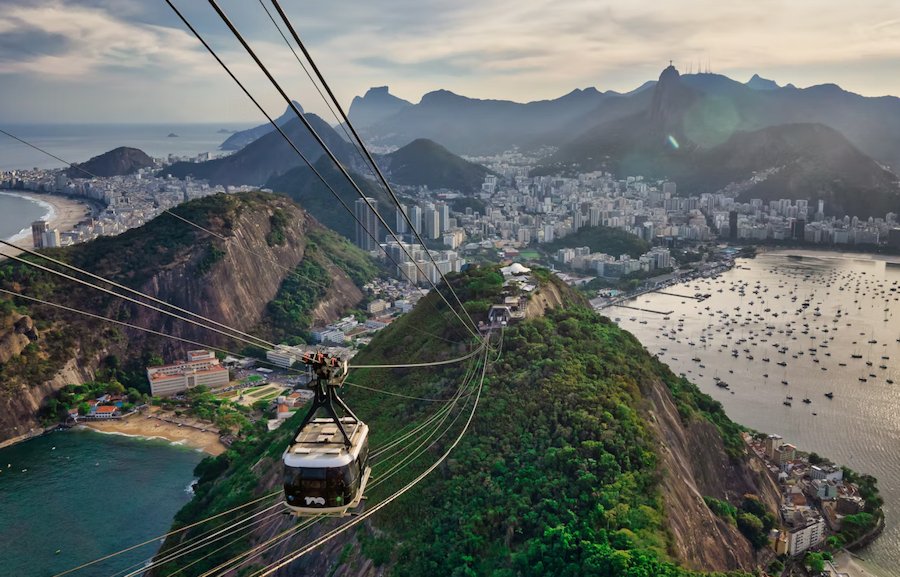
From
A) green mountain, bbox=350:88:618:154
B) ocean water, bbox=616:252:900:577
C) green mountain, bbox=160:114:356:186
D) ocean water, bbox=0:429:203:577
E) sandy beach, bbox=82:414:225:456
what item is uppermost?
green mountain, bbox=350:88:618:154

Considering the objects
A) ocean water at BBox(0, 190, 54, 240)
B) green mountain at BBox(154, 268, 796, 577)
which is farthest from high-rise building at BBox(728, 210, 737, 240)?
ocean water at BBox(0, 190, 54, 240)

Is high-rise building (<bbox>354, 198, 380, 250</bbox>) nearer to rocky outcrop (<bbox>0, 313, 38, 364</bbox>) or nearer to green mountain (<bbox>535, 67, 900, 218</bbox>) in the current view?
rocky outcrop (<bbox>0, 313, 38, 364</bbox>)

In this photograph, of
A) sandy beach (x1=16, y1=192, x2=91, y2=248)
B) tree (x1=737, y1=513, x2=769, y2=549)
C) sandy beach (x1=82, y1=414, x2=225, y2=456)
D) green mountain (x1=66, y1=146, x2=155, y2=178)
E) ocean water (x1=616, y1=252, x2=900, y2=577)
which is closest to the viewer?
tree (x1=737, y1=513, x2=769, y2=549)

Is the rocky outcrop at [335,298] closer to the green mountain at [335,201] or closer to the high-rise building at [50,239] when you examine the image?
the green mountain at [335,201]

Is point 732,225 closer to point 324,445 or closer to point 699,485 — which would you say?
point 699,485

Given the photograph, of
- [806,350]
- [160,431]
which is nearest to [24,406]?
[160,431]

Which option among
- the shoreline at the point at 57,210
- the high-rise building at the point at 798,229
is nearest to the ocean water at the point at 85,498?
the shoreline at the point at 57,210

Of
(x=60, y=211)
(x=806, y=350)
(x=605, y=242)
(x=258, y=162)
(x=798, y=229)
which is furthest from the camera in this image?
(x=258, y=162)
